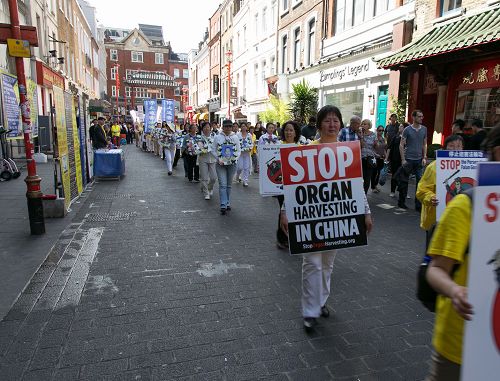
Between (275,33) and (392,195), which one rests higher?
(275,33)

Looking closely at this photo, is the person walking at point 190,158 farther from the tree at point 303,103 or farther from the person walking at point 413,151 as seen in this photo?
the tree at point 303,103

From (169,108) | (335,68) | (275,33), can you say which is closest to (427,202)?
(335,68)

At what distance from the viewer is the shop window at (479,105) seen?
9852mm

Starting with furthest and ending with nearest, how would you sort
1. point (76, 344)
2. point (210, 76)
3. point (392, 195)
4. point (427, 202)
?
point (210, 76), point (392, 195), point (427, 202), point (76, 344)

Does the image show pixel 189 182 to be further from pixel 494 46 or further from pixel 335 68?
pixel 335 68

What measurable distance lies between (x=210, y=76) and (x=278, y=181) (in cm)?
4480

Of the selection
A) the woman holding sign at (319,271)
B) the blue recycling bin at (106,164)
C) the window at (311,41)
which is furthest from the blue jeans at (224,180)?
the window at (311,41)

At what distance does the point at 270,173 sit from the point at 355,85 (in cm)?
1173

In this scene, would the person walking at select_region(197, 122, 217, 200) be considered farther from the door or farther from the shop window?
the door

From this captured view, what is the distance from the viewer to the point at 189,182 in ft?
37.8

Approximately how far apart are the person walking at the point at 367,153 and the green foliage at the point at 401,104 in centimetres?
479

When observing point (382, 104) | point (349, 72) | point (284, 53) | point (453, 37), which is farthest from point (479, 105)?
point (284, 53)

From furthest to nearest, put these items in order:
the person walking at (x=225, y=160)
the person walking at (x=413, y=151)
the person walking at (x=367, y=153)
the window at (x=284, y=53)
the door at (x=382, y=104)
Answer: the window at (x=284, y=53) < the door at (x=382, y=104) < the person walking at (x=367, y=153) < the person walking at (x=413, y=151) < the person walking at (x=225, y=160)

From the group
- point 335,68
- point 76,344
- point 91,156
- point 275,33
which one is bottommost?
point 76,344
